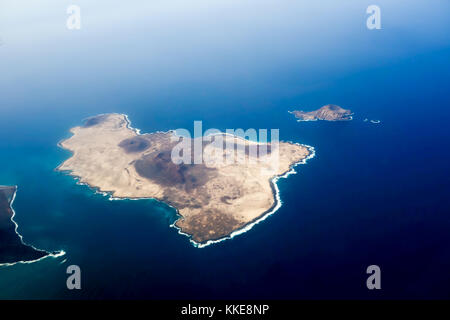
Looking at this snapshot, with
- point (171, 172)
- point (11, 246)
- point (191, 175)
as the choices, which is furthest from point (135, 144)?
point (11, 246)

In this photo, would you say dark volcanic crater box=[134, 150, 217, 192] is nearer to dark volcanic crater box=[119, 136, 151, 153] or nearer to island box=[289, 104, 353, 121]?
dark volcanic crater box=[119, 136, 151, 153]

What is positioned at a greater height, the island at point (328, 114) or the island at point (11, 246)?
the island at point (328, 114)

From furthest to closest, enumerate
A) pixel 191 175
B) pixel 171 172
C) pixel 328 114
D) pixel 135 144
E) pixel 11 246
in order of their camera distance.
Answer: pixel 328 114, pixel 135 144, pixel 171 172, pixel 191 175, pixel 11 246

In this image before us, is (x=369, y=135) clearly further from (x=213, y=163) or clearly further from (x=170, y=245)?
(x=170, y=245)

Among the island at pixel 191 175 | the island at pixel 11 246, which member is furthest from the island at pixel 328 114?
the island at pixel 11 246

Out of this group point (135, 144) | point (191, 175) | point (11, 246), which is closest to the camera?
point (11, 246)

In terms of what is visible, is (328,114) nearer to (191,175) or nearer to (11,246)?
A: (191,175)

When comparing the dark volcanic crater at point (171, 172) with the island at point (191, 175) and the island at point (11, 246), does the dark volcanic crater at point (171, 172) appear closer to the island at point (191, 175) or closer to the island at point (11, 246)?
the island at point (191, 175)
